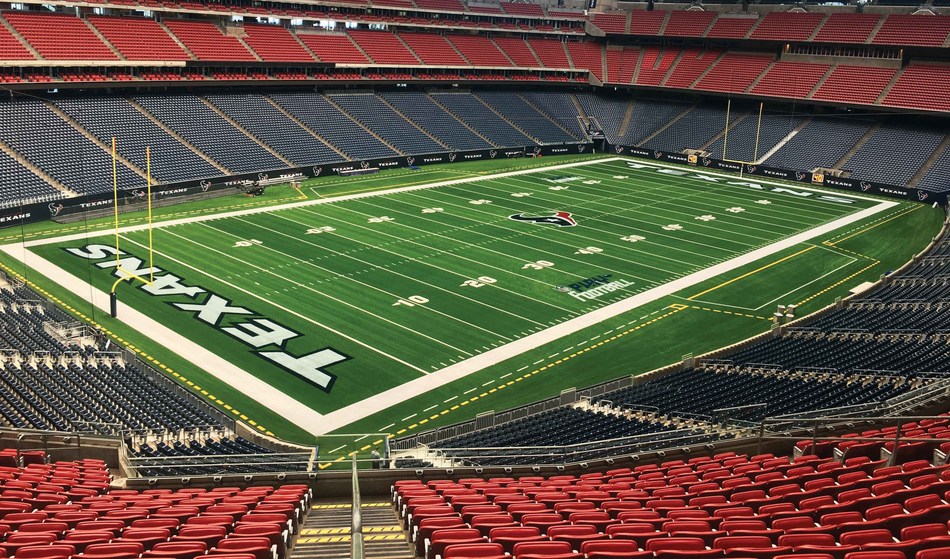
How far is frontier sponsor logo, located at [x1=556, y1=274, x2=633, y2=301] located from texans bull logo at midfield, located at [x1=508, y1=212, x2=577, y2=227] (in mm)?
9555

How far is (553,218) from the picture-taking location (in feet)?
152

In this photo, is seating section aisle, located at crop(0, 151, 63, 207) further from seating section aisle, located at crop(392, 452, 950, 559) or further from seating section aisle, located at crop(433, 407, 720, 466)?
seating section aisle, located at crop(392, 452, 950, 559)

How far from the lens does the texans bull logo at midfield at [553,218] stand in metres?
45.4

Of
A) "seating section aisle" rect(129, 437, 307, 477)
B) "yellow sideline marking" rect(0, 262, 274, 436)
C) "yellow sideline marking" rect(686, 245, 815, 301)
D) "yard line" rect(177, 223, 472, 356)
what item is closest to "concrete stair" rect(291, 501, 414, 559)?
"seating section aisle" rect(129, 437, 307, 477)

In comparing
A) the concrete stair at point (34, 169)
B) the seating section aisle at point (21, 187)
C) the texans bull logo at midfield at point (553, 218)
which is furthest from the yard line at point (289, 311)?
the texans bull logo at midfield at point (553, 218)

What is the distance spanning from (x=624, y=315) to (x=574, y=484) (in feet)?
60.6

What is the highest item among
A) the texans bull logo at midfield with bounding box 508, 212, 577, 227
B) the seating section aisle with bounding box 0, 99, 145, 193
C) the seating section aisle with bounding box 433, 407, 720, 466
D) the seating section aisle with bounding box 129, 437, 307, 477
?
the seating section aisle with bounding box 0, 99, 145, 193

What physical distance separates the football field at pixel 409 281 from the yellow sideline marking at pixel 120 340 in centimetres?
71

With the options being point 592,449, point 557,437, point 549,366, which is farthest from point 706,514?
point 549,366

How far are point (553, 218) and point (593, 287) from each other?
12.3m

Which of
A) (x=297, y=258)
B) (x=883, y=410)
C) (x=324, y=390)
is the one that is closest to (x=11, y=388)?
(x=324, y=390)

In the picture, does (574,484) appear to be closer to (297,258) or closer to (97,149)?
(297,258)

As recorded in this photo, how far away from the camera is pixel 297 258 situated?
122 ft

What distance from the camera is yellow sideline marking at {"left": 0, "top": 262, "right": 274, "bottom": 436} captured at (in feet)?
76.0
